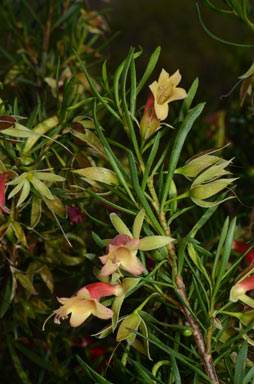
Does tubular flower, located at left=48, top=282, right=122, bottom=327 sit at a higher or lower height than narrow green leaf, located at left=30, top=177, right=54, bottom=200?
lower

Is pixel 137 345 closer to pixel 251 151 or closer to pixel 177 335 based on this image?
pixel 177 335

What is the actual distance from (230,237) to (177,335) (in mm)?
82

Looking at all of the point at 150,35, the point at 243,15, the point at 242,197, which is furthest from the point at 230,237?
the point at 150,35

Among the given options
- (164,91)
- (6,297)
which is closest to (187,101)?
(164,91)

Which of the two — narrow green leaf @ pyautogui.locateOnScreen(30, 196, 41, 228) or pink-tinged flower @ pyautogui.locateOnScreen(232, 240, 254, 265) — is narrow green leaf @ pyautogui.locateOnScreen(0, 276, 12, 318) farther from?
pink-tinged flower @ pyautogui.locateOnScreen(232, 240, 254, 265)

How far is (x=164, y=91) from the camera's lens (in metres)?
0.37

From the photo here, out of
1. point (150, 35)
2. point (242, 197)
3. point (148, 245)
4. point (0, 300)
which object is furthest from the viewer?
point (150, 35)

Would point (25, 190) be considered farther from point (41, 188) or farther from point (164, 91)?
point (164, 91)

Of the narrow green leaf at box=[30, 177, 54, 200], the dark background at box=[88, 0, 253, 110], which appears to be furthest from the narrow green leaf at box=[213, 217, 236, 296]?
the dark background at box=[88, 0, 253, 110]

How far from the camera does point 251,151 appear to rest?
76 centimetres

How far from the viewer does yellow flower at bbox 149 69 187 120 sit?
0.36m

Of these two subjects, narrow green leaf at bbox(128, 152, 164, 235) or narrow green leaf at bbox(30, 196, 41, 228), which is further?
narrow green leaf at bbox(30, 196, 41, 228)

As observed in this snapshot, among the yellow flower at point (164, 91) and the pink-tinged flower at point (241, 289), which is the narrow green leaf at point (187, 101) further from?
the pink-tinged flower at point (241, 289)

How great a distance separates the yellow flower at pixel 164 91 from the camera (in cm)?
36
